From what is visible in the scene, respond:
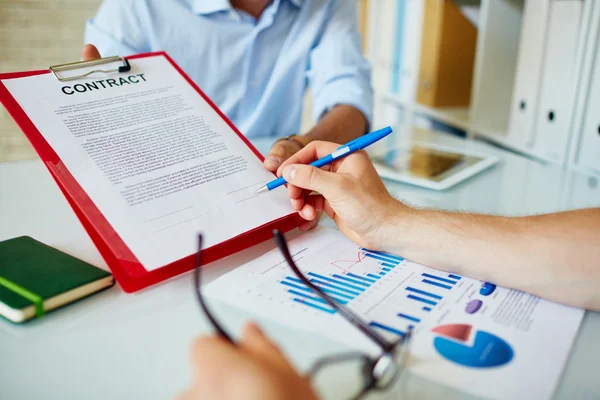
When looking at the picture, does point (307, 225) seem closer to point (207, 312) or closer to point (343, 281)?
point (343, 281)

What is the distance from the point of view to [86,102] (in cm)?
70

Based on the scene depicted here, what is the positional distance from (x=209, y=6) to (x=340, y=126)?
0.44 m

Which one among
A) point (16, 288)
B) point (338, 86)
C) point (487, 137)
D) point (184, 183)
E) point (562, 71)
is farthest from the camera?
point (487, 137)

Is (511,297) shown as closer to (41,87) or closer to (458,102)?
(41,87)

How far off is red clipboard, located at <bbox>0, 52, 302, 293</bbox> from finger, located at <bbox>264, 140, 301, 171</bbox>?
0.35 feet

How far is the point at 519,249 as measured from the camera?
0.59 metres

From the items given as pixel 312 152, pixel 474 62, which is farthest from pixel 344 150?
pixel 474 62

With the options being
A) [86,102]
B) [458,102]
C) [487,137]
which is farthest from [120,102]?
[458,102]

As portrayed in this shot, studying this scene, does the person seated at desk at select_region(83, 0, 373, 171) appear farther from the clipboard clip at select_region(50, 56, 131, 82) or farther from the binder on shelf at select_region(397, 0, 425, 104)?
the binder on shelf at select_region(397, 0, 425, 104)

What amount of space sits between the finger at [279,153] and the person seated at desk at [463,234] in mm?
34

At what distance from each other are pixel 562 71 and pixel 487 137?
A: 1.28 ft

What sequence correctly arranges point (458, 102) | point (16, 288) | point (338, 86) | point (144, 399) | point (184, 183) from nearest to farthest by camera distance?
point (144, 399)
point (16, 288)
point (184, 183)
point (338, 86)
point (458, 102)

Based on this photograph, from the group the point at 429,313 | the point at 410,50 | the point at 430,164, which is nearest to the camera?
the point at 429,313

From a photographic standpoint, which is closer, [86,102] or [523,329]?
[523,329]
